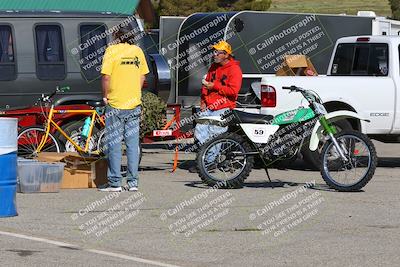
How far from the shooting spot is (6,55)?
15172mm

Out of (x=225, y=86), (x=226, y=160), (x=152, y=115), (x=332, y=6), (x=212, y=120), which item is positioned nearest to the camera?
(x=226, y=160)

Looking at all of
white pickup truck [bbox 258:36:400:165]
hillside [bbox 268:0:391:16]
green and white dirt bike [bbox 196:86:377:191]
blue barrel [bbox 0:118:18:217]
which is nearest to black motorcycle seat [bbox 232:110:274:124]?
green and white dirt bike [bbox 196:86:377:191]

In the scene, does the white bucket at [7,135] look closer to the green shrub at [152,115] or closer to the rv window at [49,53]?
the green shrub at [152,115]

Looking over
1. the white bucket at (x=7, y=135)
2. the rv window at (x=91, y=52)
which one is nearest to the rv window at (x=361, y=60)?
the rv window at (x=91, y=52)

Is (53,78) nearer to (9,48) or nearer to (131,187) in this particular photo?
(9,48)

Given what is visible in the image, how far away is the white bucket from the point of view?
10234mm

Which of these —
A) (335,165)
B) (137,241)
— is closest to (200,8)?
(335,165)

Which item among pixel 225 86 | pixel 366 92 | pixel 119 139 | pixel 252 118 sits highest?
pixel 225 86

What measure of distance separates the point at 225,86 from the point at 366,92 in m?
2.67

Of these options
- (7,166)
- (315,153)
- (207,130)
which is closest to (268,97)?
(315,153)

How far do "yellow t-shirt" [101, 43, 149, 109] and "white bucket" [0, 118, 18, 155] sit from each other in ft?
7.13

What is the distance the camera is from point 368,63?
16141mm

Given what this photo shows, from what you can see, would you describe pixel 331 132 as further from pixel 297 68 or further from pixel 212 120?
pixel 297 68

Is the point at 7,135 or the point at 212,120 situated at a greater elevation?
the point at 7,135
